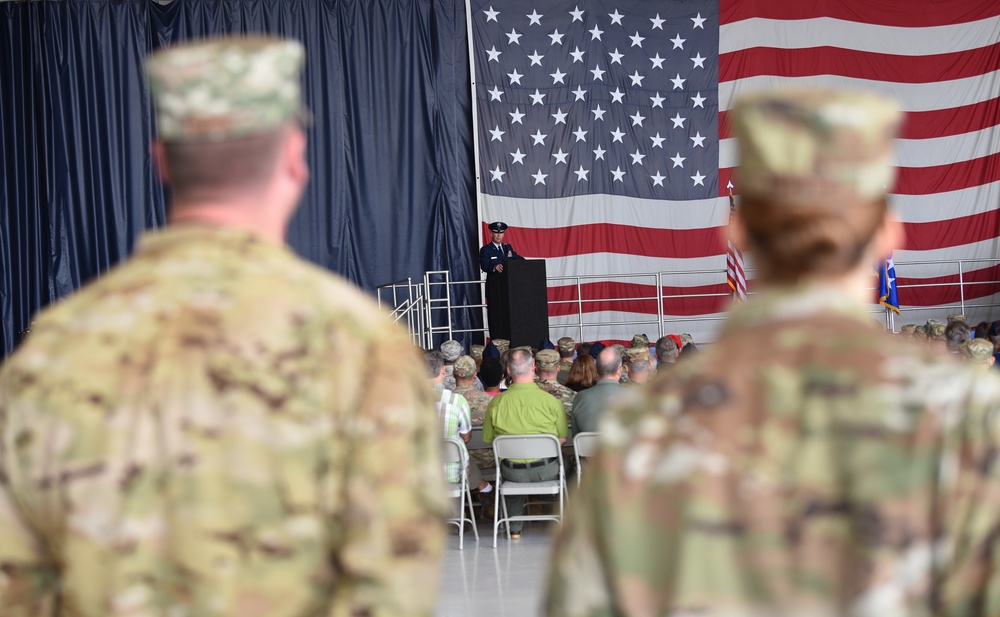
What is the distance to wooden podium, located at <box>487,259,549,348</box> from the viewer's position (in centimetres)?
1079

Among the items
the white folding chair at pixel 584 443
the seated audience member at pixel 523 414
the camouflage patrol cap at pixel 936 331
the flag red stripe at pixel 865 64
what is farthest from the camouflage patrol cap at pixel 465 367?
the flag red stripe at pixel 865 64

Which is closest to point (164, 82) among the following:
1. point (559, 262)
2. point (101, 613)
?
point (101, 613)

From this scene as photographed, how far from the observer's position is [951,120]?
44.0ft

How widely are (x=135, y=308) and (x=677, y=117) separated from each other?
12385mm

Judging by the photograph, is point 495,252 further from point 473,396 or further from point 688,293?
point 473,396

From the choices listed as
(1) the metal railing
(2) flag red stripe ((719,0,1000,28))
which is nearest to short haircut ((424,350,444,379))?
(1) the metal railing

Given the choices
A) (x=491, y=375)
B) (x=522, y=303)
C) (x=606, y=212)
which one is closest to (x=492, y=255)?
(x=522, y=303)

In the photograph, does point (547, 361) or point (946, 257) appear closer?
point (547, 361)

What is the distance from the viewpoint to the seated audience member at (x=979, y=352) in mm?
6355

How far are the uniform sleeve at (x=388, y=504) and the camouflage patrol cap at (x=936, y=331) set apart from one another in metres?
7.46

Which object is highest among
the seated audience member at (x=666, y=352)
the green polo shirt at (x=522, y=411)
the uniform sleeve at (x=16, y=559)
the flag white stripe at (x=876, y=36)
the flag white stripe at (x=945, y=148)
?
the flag white stripe at (x=876, y=36)

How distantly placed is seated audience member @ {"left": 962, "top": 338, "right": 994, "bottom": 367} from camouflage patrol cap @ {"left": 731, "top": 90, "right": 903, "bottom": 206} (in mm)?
5624

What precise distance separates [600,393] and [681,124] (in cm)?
777

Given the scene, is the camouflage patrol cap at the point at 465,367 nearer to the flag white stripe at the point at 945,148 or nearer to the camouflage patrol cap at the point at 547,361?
the camouflage patrol cap at the point at 547,361
